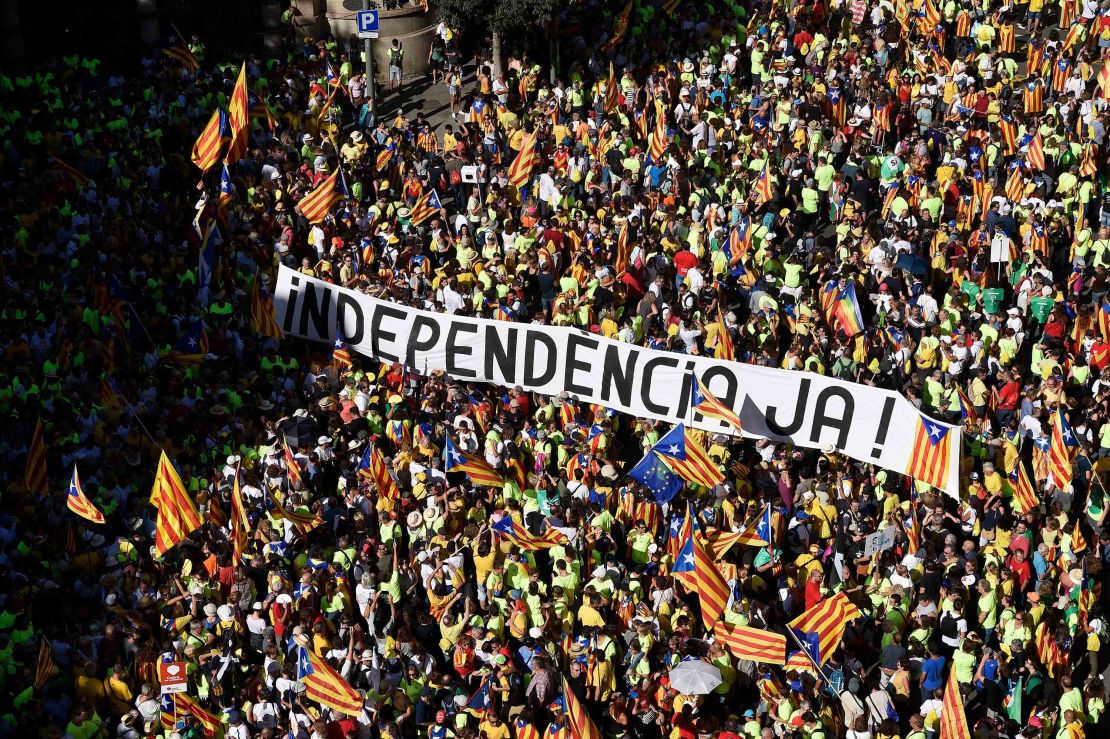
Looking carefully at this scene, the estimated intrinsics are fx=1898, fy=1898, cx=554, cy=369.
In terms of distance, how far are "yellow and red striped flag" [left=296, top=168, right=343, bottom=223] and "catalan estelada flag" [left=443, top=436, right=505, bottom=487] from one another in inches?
282

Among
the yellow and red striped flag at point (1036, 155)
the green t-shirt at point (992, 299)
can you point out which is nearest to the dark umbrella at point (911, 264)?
the green t-shirt at point (992, 299)

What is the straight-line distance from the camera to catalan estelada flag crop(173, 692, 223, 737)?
1819 centimetres

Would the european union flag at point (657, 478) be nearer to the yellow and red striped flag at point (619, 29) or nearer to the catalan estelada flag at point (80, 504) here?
the catalan estelada flag at point (80, 504)

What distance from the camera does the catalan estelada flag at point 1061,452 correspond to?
2091 centimetres

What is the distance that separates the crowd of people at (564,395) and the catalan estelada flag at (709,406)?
316 mm

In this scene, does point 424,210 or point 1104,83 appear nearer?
point 424,210

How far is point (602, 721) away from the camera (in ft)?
60.7

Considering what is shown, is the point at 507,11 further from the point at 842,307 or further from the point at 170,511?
the point at 170,511

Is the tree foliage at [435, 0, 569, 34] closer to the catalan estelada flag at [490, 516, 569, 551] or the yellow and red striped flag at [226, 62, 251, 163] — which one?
the yellow and red striped flag at [226, 62, 251, 163]

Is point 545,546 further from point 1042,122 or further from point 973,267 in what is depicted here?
point 1042,122

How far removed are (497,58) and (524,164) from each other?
222 inches

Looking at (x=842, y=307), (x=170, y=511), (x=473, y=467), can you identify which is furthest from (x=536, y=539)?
(x=842, y=307)

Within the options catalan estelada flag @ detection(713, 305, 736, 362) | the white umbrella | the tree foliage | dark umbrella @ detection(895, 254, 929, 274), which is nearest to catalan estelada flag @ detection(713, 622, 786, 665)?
the white umbrella

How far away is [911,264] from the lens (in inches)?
982
